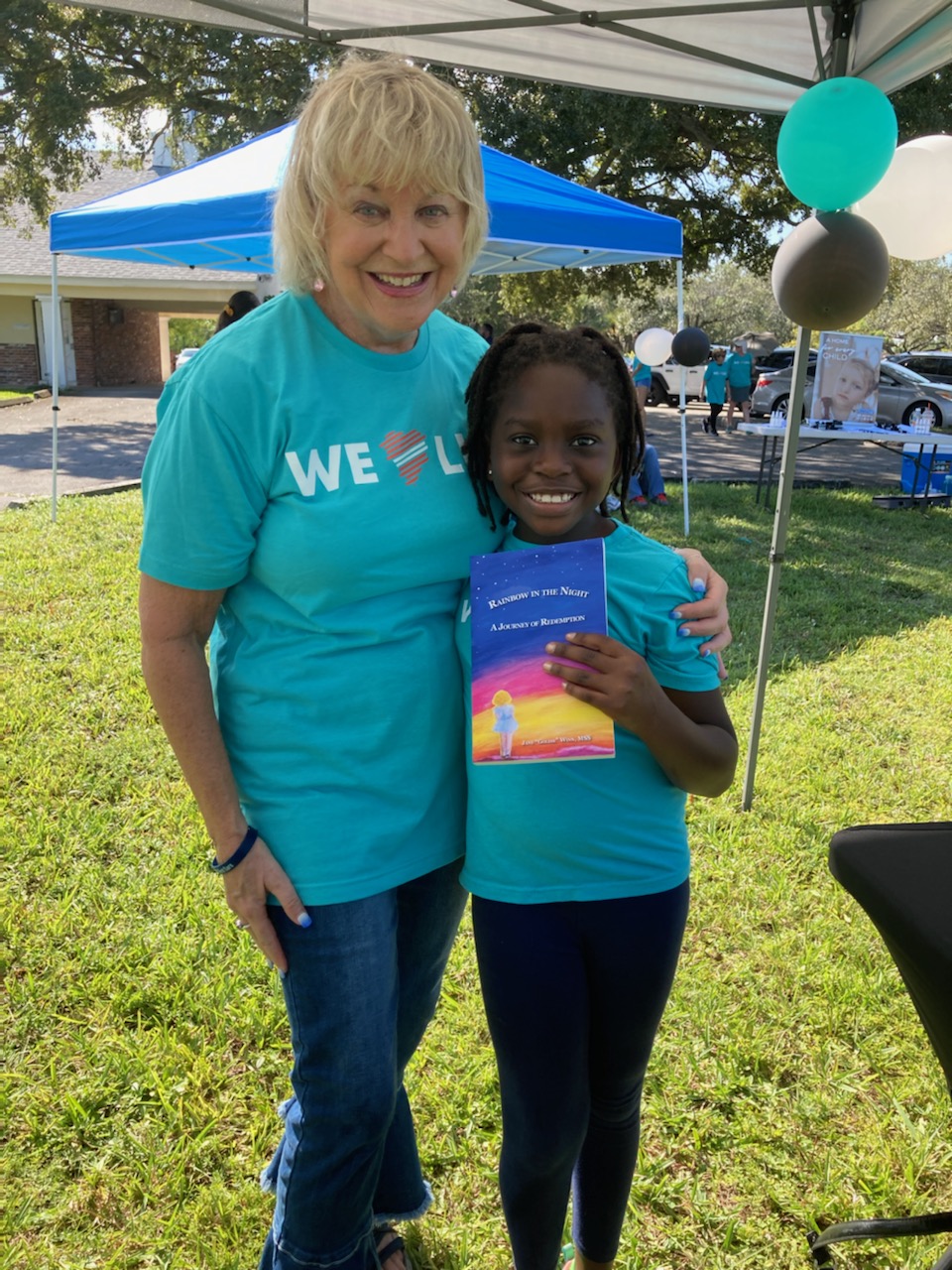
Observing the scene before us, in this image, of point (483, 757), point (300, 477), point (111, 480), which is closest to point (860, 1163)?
point (483, 757)

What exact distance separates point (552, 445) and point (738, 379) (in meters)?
20.2

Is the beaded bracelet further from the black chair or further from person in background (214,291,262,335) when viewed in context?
person in background (214,291,262,335)

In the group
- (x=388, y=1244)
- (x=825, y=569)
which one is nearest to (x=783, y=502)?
(x=388, y=1244)

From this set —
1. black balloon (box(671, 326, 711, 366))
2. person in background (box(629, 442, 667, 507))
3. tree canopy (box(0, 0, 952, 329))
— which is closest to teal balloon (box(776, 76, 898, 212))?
person in background (box(629, 442, 667, 507))

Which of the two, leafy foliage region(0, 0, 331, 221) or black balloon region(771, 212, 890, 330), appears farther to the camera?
leafy foliage region(0, 0, 331, 221)

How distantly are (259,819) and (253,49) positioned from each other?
1547cm

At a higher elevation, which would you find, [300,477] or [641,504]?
[300,477]

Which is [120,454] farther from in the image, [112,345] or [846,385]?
[112,345]

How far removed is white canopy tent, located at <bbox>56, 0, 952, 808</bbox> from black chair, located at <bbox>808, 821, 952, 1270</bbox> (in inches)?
80.4

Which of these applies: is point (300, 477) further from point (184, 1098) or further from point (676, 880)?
point (184, 1098)

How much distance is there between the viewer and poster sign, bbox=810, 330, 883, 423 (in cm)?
1173

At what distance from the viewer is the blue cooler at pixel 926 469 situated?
38.8ft

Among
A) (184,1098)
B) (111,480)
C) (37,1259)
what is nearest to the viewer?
(37,1259)

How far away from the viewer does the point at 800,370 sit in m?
3.46
